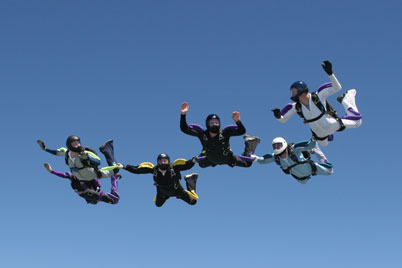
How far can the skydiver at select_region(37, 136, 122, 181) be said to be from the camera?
1792cm

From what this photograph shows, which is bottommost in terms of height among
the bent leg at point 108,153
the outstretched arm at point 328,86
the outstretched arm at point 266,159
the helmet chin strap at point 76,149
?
the outstretched arm at point 266,159

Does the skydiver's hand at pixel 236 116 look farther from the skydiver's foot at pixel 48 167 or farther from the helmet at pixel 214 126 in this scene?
the skydiver's foot at pixel 48 167

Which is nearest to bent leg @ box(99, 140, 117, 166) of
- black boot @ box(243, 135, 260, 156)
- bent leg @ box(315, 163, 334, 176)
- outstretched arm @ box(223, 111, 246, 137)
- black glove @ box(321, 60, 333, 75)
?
outstretched arm @ box(223, 111, 246, 137)

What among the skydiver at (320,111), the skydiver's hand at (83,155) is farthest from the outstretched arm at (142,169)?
the skydiver at (320,111)

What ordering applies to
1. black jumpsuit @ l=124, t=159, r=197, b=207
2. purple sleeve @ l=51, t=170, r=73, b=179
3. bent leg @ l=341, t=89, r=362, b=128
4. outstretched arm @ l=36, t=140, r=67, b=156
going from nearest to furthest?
bent leg @ l=341, t=89, r=362, b=128 → black jumpsuit @ l=124, t=159, r=197, b=207 → outstretched arm @ l=36, t=140, r=67, b=156 → purple sleeve @ l=51, t=170, r=73, b=179

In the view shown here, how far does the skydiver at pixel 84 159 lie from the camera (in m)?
17.9

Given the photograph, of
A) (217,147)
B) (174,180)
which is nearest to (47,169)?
(174,180)

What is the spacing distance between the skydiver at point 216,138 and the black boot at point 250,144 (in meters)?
0.08

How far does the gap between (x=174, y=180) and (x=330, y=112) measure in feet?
18.1

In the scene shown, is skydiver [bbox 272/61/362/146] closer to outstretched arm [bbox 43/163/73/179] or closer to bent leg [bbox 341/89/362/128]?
bent leg [bbox 341/89/362/128]

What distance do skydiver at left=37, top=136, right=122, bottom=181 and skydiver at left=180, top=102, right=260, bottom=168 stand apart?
2.88 m

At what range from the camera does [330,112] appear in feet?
50.3

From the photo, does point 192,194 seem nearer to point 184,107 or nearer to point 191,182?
point 191,182

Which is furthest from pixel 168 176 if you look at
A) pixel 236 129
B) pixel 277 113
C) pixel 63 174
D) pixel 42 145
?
pixel 277 113
